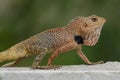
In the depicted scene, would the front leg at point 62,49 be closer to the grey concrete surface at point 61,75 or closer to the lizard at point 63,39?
the lizard at point 63,39

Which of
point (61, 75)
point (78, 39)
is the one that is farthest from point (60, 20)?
point (61, 75)

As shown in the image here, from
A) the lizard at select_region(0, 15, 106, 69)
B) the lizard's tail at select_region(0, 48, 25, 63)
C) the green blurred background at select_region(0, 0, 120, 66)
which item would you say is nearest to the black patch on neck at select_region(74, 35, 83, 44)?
the lizard at select_region(0, 15, 106, 69)

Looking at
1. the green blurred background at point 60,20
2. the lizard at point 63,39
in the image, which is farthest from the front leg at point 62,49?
the green blurred background at point 60,20

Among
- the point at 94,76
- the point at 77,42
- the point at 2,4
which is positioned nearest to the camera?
the point at 94,76

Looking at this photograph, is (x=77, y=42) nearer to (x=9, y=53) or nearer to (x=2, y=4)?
(x=9, y=53)

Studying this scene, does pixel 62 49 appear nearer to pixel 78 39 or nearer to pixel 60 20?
pixel 78 39

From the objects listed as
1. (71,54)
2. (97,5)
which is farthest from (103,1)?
(71,54)

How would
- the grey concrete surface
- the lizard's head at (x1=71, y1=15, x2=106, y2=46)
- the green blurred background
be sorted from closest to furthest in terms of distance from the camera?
the grey concrete surface < the lizard's head at (x1=71, y1=15, x2=106, y2=46) < the green blurred background

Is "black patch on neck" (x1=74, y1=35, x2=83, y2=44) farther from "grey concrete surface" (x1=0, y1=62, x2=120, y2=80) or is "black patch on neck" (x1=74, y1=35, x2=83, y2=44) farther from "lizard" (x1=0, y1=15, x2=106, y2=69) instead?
"grey concrete surface" (x1=0, y1=62, x2=120, y2=80)
